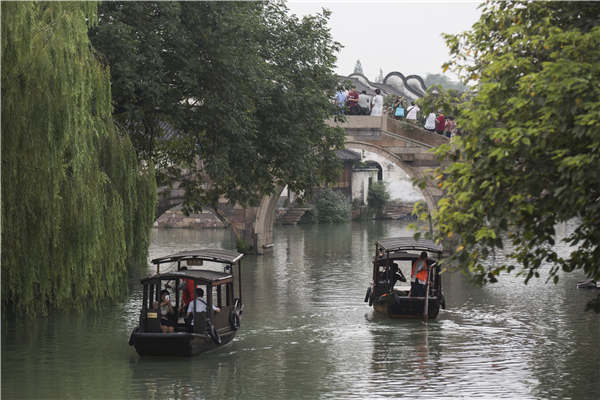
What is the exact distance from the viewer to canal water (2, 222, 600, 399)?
616 inches

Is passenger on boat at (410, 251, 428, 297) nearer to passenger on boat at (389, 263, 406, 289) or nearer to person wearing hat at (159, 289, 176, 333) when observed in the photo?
passenger on boat at (389, 263, 406, 289)

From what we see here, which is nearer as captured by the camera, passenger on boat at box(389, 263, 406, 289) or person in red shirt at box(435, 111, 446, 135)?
passenger on boat at box(389, 263, 406, 289)

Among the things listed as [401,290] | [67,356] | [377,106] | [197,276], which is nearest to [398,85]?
[377,106]

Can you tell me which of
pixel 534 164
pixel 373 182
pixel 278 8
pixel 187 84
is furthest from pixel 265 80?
pixel 373 182

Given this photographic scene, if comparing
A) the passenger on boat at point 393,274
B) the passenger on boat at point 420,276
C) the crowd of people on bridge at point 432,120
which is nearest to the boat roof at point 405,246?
the passenger on boat at point 393,274

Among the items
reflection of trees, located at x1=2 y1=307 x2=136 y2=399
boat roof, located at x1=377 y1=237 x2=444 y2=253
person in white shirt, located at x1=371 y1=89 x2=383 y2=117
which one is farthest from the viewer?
person in white shirt, located at x1=371 y1=89 x2=383 y2=117

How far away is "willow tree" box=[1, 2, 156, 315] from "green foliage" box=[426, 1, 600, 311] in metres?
6.27

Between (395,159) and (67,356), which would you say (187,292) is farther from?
(395,159)

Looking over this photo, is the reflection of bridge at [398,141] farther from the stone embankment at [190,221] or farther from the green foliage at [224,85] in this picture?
the stone embankment at [190,221]

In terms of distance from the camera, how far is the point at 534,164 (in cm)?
1148

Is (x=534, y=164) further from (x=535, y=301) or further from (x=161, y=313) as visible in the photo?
(x=535, y=301)

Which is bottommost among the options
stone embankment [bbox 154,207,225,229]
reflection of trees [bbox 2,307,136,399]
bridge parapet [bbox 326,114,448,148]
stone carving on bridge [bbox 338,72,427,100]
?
reflection of trees [bbox 2,307,136,399]

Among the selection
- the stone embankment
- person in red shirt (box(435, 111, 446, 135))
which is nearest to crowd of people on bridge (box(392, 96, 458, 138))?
person in red shirt (box(435, 111, 446, 135))

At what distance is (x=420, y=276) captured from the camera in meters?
22.3
